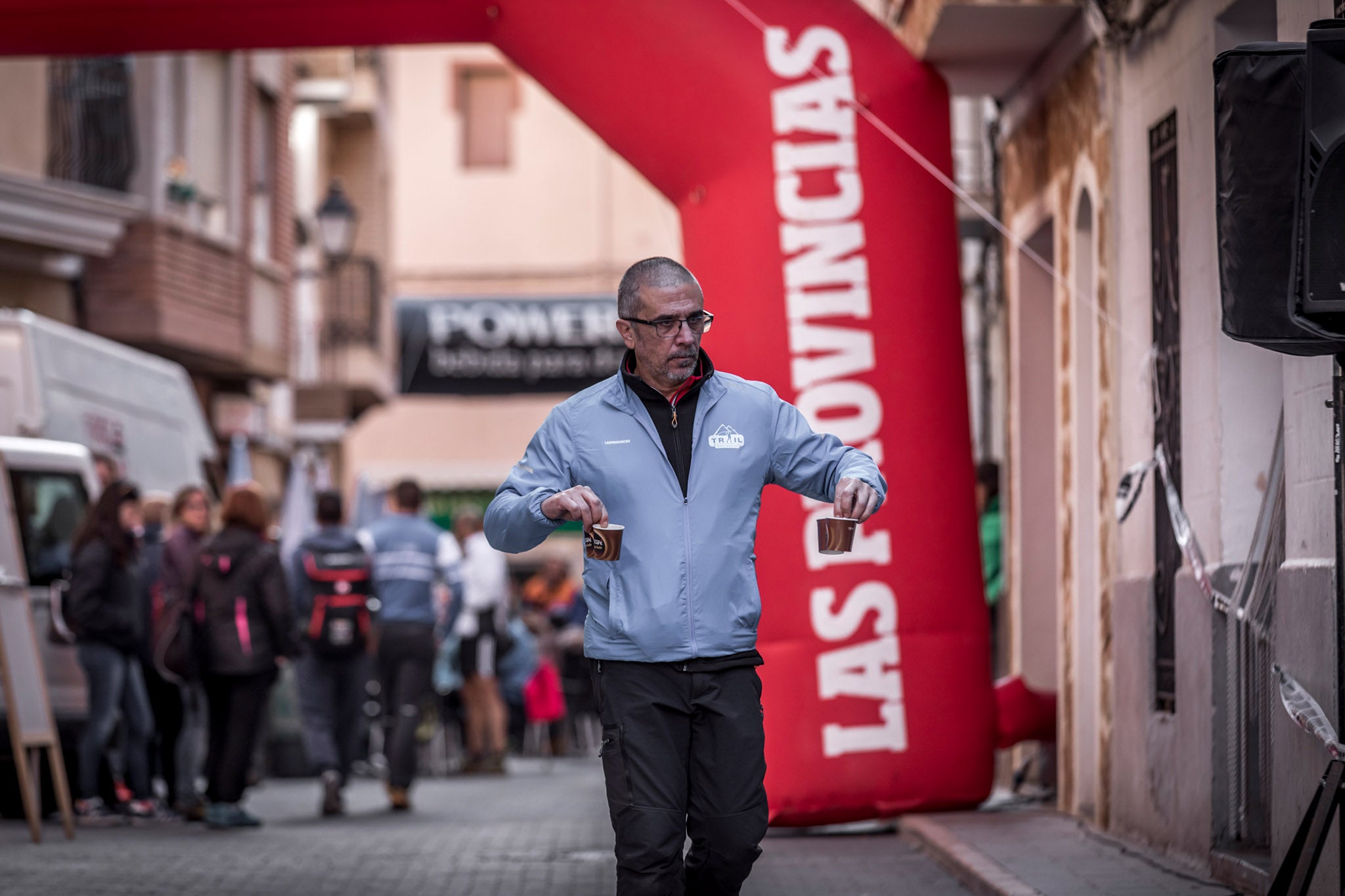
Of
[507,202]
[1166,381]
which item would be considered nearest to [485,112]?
[507,202]

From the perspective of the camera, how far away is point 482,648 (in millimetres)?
18438

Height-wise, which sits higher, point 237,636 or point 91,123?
point 91,123

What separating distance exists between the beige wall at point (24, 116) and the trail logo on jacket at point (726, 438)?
14.9 meters

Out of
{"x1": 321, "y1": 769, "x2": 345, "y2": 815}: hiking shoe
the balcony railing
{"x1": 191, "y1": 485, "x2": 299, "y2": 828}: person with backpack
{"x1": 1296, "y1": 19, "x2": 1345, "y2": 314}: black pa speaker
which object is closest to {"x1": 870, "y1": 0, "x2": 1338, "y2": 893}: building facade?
{"x1": 1296, "y1": 19, "x2": 1345, "y2": 314}: black pa speaker

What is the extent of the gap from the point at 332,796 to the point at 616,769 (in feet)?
27.3

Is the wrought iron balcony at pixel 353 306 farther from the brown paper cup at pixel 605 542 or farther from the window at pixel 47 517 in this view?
the brown paper cup at pixel 605 542

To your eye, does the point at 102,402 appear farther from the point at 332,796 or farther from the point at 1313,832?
the point at 1313,832

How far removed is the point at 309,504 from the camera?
20328 millimetres

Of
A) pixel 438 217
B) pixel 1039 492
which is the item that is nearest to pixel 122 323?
pixel 1039 492

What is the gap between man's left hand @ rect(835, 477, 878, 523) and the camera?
5215 millimetres

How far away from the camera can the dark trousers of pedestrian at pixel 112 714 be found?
12.6m

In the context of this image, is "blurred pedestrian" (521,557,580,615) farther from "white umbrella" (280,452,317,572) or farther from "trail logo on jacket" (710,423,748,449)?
"trail logo on jacket" (710,423,748,449)

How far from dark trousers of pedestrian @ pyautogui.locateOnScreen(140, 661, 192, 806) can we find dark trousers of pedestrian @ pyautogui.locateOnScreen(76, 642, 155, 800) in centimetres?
10

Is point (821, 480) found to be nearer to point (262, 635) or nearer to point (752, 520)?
point (752, 520)
